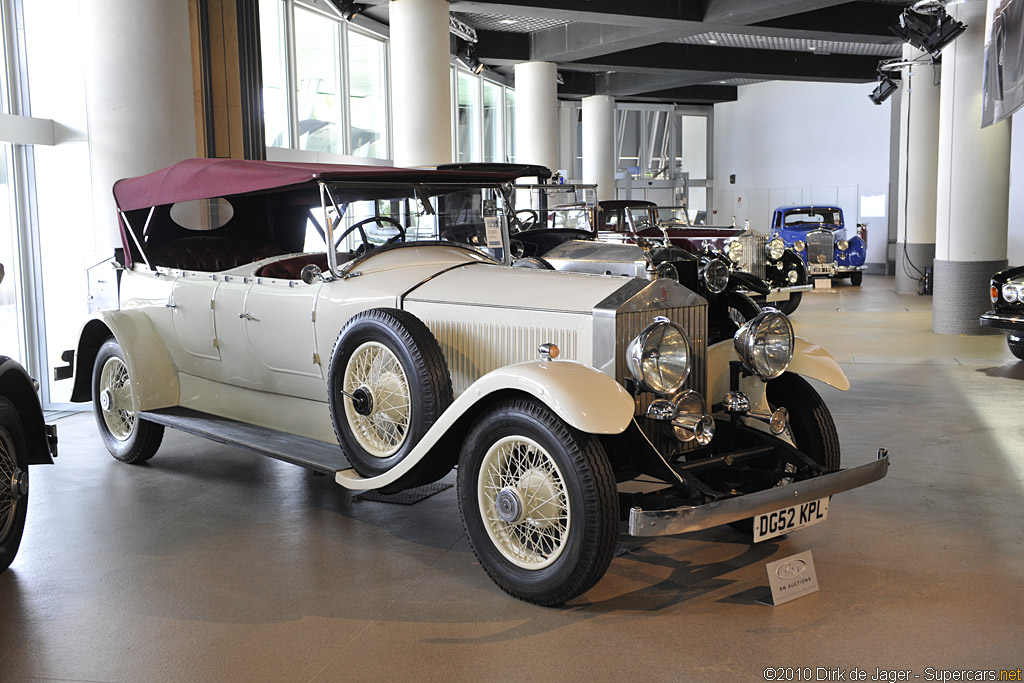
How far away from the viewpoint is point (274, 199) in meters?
6.12

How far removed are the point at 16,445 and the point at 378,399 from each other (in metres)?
1.46

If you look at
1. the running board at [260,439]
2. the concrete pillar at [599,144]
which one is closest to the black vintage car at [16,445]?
the running board at [260,439]

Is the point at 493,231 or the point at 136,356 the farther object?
the point at 136,356

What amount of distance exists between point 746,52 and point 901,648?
19.0 metres

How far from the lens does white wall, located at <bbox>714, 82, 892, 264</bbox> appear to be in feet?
→ 72.5

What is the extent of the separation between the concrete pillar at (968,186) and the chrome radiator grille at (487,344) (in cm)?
813

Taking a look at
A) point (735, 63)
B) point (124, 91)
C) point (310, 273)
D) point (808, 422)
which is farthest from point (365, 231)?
point (735, 63)

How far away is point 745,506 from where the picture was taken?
3000 mm

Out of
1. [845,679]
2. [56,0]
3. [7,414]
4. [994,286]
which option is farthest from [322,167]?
[994,286]

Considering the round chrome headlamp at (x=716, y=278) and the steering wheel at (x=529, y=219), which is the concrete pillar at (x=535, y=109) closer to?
the steering wheel at (x=529, y=219)

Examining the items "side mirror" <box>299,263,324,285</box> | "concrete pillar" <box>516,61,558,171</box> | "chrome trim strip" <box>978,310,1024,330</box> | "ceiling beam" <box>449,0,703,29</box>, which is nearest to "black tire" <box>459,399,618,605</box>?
"side mirror" <box>299,263,324,285</box>

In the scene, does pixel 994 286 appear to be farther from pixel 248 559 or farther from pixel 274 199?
pixel 248 559

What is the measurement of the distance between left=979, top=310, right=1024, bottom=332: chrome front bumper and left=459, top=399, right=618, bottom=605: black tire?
5722 millimetres

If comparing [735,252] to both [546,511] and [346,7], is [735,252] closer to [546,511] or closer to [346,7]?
[346,7]
